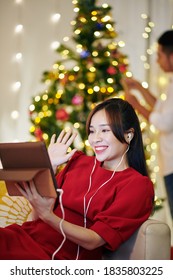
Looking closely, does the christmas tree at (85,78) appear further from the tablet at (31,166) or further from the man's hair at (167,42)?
the tablet at (31,166)

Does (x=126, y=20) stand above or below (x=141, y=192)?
above

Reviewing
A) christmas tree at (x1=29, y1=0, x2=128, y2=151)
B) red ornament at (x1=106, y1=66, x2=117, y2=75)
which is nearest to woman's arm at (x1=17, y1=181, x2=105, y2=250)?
christmas tree at (x1=29, y1=0, x2=128, y2=151)

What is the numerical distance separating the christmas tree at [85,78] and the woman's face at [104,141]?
4.76ft

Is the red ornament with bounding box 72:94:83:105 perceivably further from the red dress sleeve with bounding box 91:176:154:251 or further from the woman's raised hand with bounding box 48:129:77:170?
the red dress sleeve with bounding box 91:176:154:251

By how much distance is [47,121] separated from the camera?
354 cm

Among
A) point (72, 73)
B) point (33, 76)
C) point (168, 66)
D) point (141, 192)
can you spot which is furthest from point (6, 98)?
point (141, 192)

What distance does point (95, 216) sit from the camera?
1911mm

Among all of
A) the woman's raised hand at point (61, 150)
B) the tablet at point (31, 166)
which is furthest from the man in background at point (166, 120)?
the tablet at point (31, 166)

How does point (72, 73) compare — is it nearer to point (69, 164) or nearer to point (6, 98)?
point (6, 98)

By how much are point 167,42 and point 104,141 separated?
3.64 feet

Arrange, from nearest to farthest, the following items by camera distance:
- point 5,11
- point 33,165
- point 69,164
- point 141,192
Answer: point 33,165 < point 141,192 < point 69,164 < point 5,11

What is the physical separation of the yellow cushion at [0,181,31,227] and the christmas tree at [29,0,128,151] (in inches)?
49.7

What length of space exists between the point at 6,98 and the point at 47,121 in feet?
2.84

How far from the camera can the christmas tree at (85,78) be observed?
3516mm
